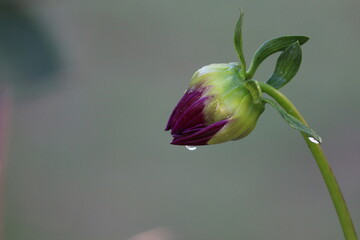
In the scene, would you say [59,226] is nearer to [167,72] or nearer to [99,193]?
[99,193]

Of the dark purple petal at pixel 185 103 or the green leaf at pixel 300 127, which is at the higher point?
the dark purple petal at pixel 185 103

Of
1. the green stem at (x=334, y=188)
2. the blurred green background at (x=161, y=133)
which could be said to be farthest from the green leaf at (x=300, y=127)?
the blurred green background at (x=161, y=133)

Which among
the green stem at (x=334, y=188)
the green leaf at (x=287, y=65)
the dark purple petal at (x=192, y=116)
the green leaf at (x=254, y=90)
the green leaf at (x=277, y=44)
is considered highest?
the green leaf at (x=277, y=44)

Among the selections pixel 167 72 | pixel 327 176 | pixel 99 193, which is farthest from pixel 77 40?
pixel 327 176

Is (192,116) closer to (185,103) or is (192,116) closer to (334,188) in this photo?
(185,103)

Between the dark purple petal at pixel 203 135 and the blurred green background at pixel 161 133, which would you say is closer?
the dark purple petal at pixel 203 135

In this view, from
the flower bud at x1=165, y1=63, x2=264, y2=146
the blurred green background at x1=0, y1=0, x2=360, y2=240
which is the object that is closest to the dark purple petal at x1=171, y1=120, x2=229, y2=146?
the flower bud at x1=165, y1=63, x2=264, y2=146

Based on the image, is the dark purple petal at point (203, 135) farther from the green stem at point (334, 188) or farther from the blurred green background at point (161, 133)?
the blurred green background at point (161, 133)
